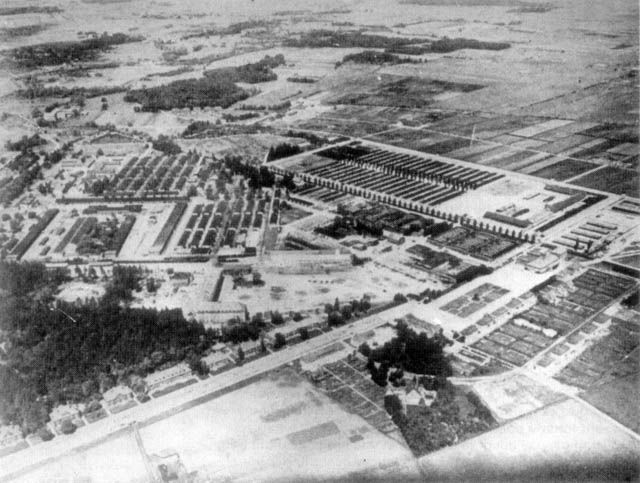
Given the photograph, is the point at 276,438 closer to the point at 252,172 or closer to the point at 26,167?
the point at 252,172

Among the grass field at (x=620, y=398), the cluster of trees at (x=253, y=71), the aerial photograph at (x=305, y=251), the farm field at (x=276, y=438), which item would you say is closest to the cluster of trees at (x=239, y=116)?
the aerial photograph at (x=305, y=251)

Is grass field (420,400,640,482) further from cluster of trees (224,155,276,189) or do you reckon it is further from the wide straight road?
cluster of trees (224,155,276,189)

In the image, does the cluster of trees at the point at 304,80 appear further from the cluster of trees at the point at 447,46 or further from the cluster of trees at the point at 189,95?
the cluster of trees at the point at 447,46

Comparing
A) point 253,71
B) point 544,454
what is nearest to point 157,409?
point 544,454

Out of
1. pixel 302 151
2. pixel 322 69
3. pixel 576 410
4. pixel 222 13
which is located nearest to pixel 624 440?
pixel 576 410

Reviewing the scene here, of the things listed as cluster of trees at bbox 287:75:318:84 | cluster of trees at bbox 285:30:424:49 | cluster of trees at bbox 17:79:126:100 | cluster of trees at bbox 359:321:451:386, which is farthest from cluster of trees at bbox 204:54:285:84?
cluster of trees at bbox 359:321:451:386

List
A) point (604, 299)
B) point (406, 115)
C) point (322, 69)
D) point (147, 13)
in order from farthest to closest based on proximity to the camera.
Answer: point (322, 69)
point (406, 115)
point (147, 13)
point (604, 299)

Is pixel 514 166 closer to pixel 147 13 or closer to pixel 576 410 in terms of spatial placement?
pixel 576 410
